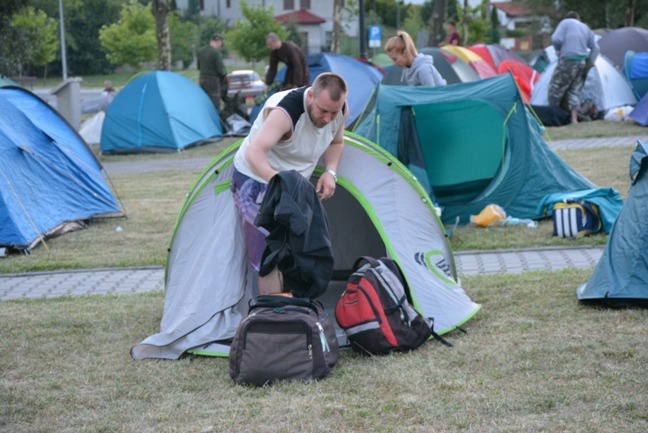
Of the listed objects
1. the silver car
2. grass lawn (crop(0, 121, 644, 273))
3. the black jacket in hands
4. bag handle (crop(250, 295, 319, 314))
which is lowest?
the silver car

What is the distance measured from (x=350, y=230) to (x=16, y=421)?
3501 millimetres

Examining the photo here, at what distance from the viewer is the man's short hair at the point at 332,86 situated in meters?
5.44

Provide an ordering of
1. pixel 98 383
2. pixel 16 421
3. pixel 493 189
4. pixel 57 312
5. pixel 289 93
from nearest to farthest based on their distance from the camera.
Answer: pixel 16 421 < pixel 98 383 < pixel 289 93 < pixel 57 312 < pixel 493 189

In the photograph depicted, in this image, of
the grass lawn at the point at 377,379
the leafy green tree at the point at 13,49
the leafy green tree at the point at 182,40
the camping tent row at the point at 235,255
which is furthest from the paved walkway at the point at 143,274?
the leafy green tree at the point at 182,40

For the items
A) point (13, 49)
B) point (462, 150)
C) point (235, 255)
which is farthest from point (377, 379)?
point (13, 49)

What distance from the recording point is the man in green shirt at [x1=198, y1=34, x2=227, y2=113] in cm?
1980

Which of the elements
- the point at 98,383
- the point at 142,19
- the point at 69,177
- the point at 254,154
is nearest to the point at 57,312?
the point at 98,383

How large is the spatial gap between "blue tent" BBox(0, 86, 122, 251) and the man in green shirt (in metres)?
8.72

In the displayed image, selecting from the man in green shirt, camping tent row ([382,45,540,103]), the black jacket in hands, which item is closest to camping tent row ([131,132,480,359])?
the black jacket in hands

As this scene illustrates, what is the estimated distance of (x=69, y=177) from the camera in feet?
35.3

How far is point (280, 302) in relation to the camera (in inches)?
204

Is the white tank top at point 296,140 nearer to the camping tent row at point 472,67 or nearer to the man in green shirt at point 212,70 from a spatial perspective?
the camping tent row at point 472,67

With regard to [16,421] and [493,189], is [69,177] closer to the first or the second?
[493,189]

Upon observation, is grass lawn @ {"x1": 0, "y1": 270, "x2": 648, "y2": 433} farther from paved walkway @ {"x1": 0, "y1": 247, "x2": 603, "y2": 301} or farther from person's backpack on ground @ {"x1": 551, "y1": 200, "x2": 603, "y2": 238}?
person's backpack on ground @ {"x1": 551, "y1": 200, "x2": 603, "y2": 238}
